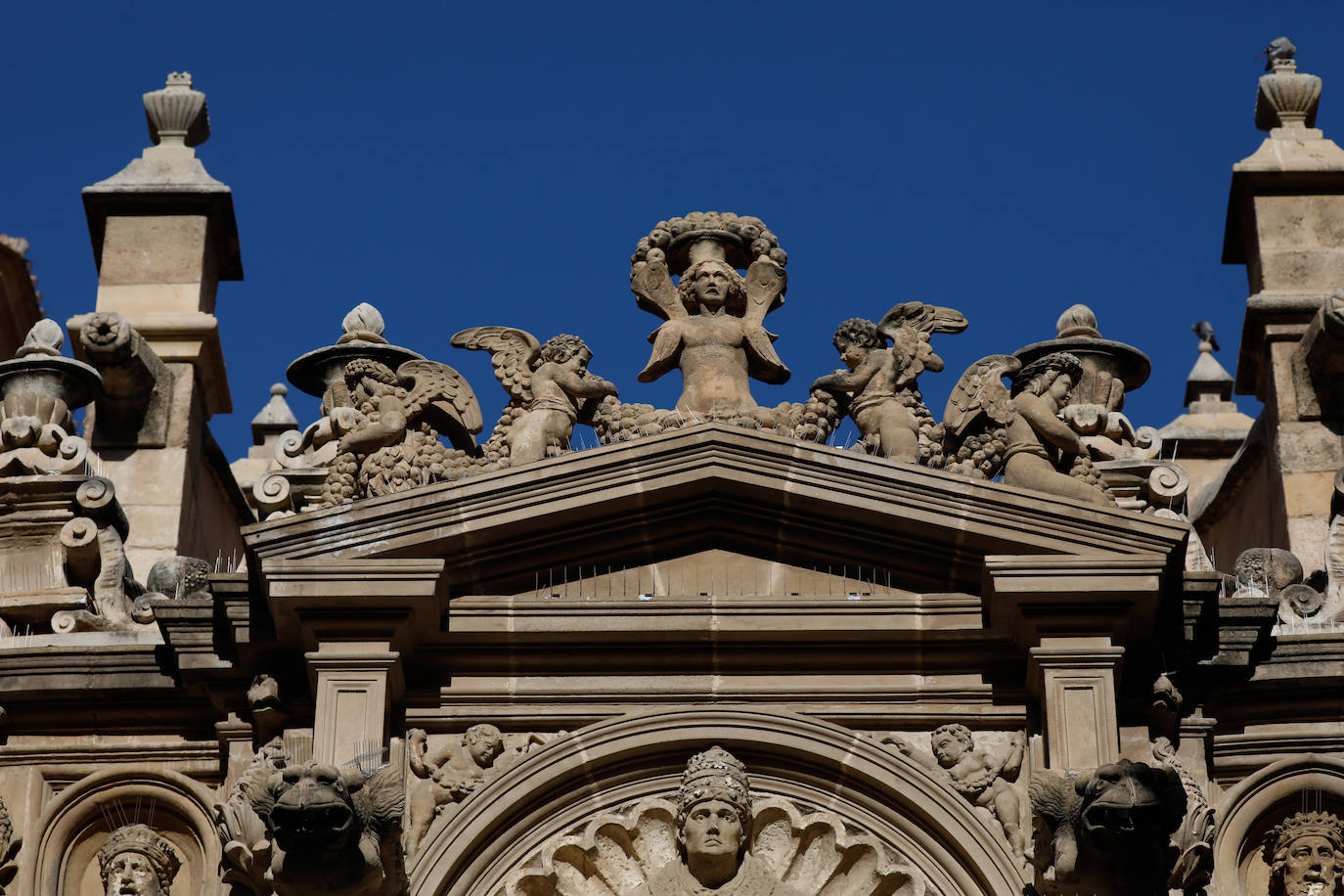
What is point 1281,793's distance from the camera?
18641 millimetres

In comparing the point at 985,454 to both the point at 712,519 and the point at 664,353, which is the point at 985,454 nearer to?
the point at 712,519

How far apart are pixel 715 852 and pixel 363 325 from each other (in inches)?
249

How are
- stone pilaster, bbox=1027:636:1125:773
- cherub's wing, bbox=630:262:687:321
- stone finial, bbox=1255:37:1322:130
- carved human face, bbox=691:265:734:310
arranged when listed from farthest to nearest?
stone finial, bbox=1255:37:1322:130, cherub's wing, bbox=630:262:687:321, carved human face, bbox=691:265:734:310, stone pilaster, bbox=1027:636:1125:773

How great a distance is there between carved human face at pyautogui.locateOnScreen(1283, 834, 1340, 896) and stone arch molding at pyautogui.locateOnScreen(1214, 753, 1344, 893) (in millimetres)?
210

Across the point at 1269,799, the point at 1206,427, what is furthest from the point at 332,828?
the point at 1206,427

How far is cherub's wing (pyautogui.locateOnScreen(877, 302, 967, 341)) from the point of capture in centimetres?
2006

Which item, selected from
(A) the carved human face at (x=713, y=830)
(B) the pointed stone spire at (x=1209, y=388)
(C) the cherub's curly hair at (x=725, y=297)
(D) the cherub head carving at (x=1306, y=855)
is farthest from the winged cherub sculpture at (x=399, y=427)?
(B) the pointed stone spire at (x=1209, y=388)

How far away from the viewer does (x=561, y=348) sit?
1997 centimetres

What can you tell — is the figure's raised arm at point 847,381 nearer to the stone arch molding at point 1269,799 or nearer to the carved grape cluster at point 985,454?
the carved grape cluster at point 985,454

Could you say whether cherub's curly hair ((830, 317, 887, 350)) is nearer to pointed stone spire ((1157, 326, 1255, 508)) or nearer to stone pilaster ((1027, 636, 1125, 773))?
stone pilaster ((1027, 636, 1125, 773))

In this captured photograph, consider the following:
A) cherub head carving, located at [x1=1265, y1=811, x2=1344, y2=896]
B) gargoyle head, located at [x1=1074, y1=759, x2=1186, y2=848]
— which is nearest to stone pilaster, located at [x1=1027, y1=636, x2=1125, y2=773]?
gargoyle head, located at [x1=1074, y1=759, x2=1186, y2=848]

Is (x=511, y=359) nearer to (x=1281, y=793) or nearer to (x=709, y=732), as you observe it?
(x=709, y=732)

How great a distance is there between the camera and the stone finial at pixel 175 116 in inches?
937

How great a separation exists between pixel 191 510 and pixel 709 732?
18.8ft
